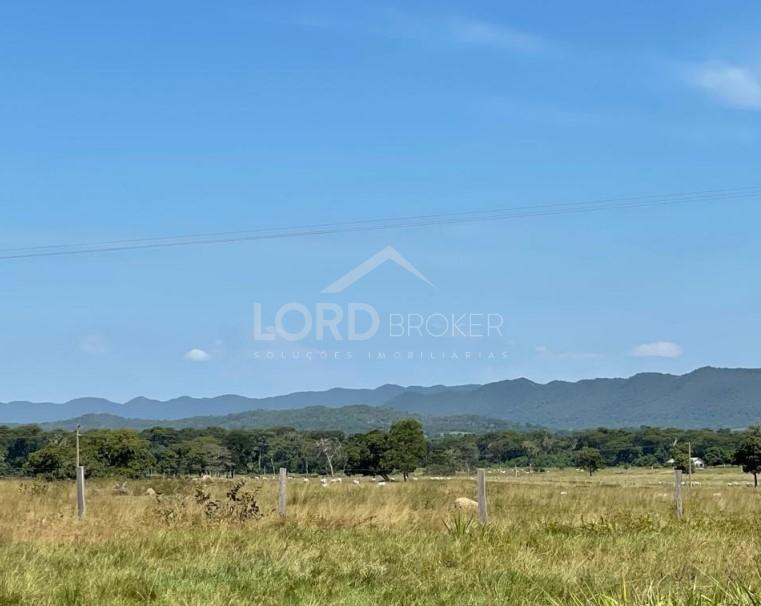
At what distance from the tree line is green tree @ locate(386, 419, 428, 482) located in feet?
0.34

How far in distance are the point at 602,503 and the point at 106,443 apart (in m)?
50.9

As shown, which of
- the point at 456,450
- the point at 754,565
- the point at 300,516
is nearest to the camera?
the point at 754,565

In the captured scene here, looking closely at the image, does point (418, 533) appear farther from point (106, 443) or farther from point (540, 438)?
point (540, 438)

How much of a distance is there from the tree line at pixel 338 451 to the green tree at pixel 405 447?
0.10 metres

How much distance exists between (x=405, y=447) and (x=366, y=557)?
76671 millimetres

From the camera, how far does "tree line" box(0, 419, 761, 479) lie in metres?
70.5

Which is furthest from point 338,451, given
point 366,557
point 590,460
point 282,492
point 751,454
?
point 366,557

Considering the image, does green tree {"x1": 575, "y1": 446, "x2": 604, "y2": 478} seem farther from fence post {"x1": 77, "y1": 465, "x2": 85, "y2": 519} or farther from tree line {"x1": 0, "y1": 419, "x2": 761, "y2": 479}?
fence post {"x1": 77, "y1": 465, "x2": 85, "y2": 519}

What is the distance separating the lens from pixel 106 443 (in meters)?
70.2

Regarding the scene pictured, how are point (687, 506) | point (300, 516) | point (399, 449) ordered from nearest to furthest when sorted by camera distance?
point (300, 516), point (687, 506), point (399, 449)

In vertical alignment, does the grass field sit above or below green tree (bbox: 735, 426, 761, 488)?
above

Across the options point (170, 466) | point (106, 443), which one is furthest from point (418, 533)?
point (170, 466)

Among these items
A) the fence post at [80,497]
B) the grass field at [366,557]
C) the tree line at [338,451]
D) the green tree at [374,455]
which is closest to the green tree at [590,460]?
the tree line at [338,451]

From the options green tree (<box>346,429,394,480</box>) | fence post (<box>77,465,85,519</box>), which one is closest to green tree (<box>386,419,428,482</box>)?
green tree (<box>346,429,394,480</box>)
